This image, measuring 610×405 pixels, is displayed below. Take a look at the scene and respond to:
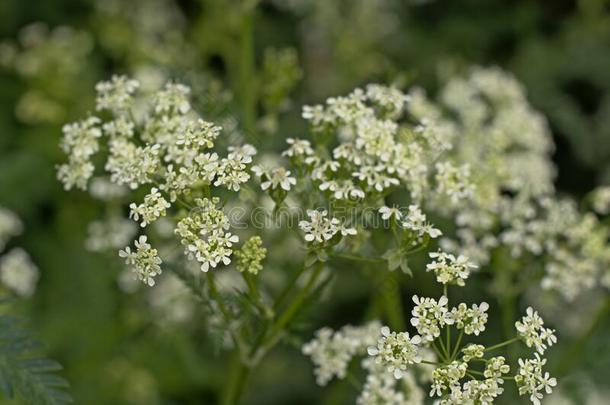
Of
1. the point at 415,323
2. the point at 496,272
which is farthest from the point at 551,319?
the point at 415,323

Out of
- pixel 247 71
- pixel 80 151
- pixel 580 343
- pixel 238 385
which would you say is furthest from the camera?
pixel 247 71

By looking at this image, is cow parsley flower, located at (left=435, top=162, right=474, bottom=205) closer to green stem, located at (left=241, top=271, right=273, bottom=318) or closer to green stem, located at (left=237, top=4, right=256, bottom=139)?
green stem, located at (left=241, top=271, right=273, bottom=318)

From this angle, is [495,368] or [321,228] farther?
[321,228]

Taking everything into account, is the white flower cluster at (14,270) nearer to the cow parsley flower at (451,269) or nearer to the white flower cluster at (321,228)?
the white flower cluster at (321,228)

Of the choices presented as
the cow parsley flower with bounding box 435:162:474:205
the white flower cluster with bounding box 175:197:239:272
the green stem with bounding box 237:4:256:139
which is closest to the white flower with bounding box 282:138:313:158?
the white flower cluster with bounding box 175:197:239:272

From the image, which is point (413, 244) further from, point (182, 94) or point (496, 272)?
point (496, 272)

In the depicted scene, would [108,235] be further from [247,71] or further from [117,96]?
[117,96]

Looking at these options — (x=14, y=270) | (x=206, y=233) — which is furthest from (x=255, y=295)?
(x=14, y=270)
